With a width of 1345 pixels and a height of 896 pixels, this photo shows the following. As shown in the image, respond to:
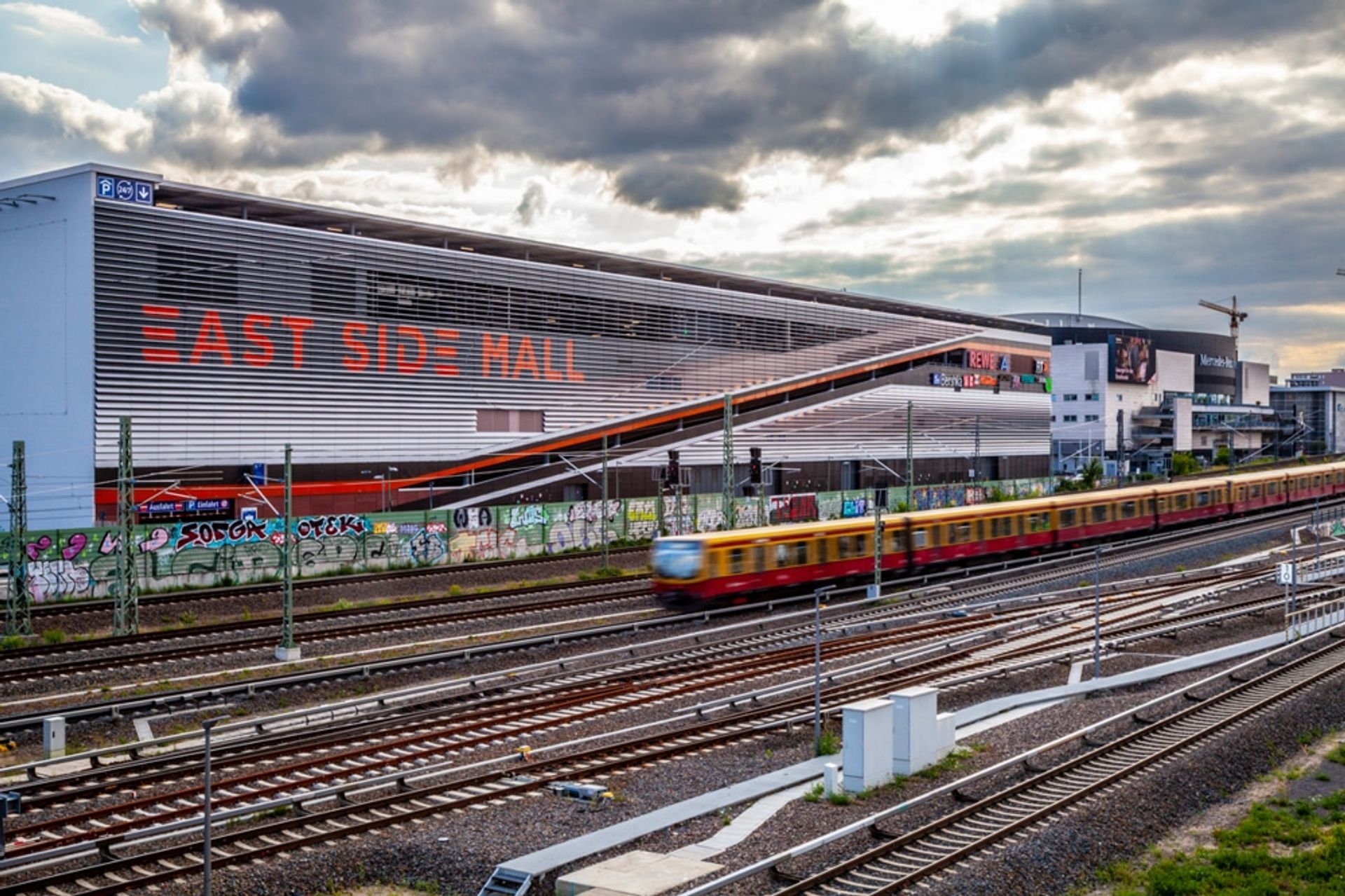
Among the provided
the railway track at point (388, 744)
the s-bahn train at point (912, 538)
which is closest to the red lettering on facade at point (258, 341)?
the s-bahn train at point (912, 538)

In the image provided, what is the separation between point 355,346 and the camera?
54.8 m

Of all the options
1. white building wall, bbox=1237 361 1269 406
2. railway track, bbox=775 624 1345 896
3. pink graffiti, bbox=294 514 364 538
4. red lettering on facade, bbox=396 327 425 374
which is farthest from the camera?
white building wall, bbox=1237 361 1269 406

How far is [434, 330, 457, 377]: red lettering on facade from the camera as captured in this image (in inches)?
2298

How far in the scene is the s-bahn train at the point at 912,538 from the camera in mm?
36000

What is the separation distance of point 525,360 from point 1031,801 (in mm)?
48221

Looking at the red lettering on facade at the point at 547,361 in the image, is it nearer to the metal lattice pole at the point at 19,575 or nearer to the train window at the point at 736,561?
the train window at the point at 736,561

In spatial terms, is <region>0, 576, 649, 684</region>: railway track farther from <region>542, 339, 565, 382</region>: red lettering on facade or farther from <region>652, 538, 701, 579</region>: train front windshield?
<region>542, 339, 565, 382</region>: red lettering on facade

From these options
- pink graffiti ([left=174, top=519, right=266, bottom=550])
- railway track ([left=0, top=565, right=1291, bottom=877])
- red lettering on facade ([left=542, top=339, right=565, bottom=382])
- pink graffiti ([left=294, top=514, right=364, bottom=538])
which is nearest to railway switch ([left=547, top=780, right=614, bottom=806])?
railway track ([left=0, top=565, right=1291, bottom=877])

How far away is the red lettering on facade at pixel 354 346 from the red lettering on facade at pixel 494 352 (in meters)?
7.04

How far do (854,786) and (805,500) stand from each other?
5168 centimetres

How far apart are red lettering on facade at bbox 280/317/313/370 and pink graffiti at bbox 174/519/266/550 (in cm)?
1094

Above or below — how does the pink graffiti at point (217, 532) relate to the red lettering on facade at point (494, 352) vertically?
below

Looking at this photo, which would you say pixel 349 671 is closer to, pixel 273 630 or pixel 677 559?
pixel 273 630

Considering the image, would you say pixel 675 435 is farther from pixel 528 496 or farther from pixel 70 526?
pixel 70 526
